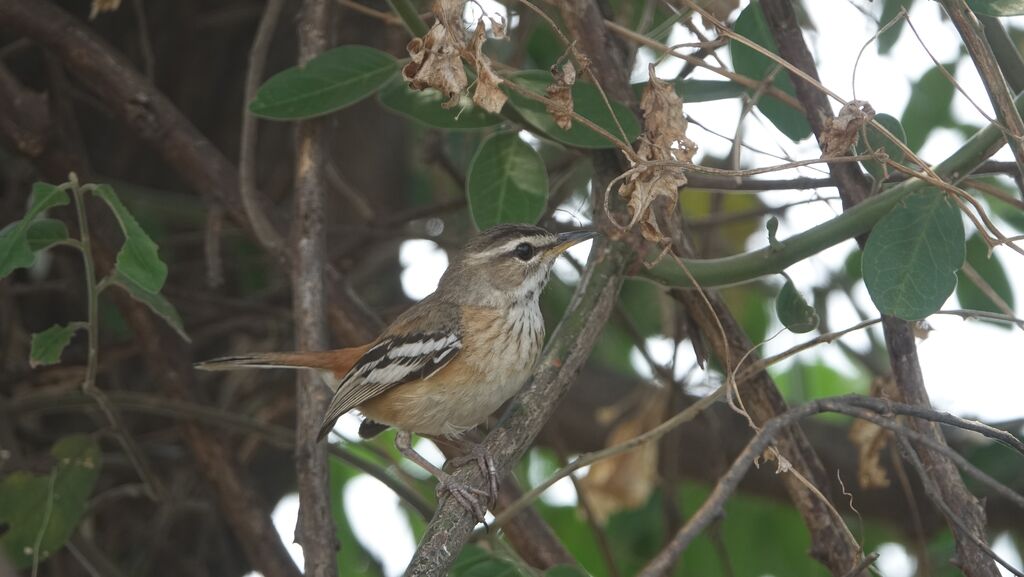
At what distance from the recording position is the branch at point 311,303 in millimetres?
3566

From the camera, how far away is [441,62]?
9.96 ft

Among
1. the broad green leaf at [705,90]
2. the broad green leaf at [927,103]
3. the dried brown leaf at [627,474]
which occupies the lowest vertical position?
the dried brown leaf at [627,474]

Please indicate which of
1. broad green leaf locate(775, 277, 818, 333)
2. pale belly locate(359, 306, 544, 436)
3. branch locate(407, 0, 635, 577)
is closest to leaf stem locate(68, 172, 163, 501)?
pale belly locate(359, 306, 544, 436)

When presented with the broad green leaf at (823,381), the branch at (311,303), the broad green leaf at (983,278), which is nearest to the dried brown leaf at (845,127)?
the broad green leaf at (983,278)

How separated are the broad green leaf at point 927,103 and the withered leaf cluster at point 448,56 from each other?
2.71 m

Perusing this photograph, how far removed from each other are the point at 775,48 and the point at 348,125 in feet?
11.0

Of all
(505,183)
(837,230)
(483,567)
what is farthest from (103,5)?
(837,230)

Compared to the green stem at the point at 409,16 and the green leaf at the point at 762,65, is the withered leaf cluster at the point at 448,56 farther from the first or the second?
the green leaf at the point at 762,65

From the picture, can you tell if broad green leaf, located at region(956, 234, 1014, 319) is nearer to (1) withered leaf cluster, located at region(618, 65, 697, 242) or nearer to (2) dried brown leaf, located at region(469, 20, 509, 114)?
(1) withered leaf cluster, located at region(618, 65, 697, 242)

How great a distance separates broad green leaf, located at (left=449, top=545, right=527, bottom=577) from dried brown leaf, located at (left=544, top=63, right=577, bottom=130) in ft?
4.45

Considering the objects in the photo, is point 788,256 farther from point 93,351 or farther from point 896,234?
point 93,351

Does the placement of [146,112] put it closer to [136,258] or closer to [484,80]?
[136,258]

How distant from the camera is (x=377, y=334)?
4.78 metres

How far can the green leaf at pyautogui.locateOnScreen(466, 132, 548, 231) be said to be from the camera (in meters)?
3.98
